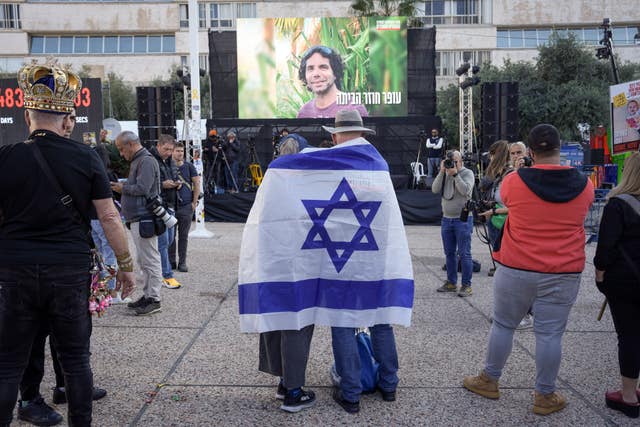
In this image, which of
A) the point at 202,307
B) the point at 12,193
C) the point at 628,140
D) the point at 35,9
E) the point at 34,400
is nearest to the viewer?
the point at 12,193

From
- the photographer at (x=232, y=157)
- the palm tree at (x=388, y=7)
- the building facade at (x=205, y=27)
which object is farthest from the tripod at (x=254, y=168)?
the building facade at (x=205, y=27)

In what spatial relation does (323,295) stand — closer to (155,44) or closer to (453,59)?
(453,59)

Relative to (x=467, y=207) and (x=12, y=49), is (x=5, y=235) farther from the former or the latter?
(x=12, y=49)

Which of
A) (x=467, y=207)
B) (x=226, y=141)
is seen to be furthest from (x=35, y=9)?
(x=467, y=207)

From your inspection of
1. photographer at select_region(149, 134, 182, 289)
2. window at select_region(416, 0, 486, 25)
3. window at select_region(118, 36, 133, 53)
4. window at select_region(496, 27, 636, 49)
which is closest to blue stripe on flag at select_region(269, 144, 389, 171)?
photographer at select_region(149, 134, 182, 289)

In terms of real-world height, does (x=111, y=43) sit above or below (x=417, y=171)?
above

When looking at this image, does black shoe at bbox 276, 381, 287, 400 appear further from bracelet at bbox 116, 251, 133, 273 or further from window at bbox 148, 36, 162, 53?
window at bbox 148, 36, 162, 53

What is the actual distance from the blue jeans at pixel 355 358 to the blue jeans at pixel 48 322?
1.44 meters

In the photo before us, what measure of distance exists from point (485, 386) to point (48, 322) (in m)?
2.65

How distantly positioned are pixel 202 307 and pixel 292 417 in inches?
117

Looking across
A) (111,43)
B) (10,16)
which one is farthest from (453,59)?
(10,16)

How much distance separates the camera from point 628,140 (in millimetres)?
13359

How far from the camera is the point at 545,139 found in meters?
3.66

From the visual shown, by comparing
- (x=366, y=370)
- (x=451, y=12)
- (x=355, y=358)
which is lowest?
(x=366, y=370)
